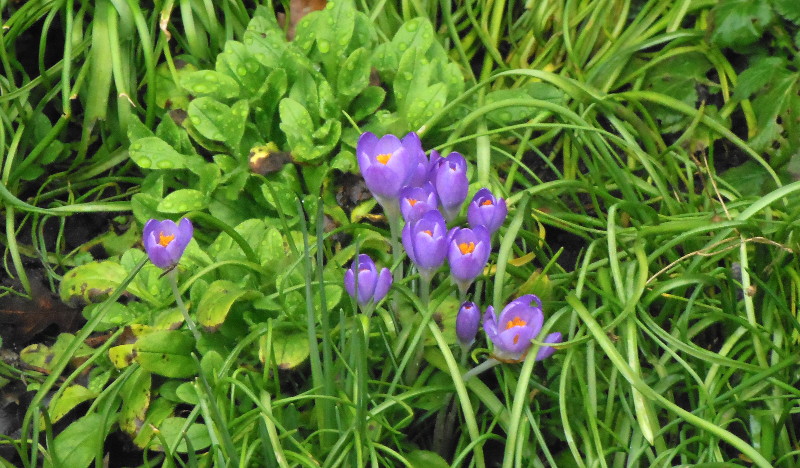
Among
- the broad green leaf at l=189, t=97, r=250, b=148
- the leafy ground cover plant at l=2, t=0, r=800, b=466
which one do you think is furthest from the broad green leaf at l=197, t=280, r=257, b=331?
the broad green leaf at l=189, t=97, r=250, b=148

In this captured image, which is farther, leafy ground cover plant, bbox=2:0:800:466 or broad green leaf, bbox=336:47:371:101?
broad green leaf, bbox=336:47:371:101

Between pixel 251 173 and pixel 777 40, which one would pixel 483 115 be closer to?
pixel 251 173

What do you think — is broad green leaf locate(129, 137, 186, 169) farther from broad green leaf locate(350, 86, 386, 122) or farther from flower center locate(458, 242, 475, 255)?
flower center locate(458, 242, 475, 255)

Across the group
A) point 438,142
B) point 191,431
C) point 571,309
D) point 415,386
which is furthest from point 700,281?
point 191,431

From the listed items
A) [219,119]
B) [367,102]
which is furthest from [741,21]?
[219,119]

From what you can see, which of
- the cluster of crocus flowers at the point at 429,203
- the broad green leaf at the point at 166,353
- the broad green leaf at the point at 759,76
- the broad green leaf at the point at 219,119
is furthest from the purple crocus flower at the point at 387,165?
the broad green leaf at the point at 759,76

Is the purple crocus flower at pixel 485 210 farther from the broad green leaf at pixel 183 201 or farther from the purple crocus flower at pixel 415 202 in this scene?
the broad green leaf at pixel 183 201
